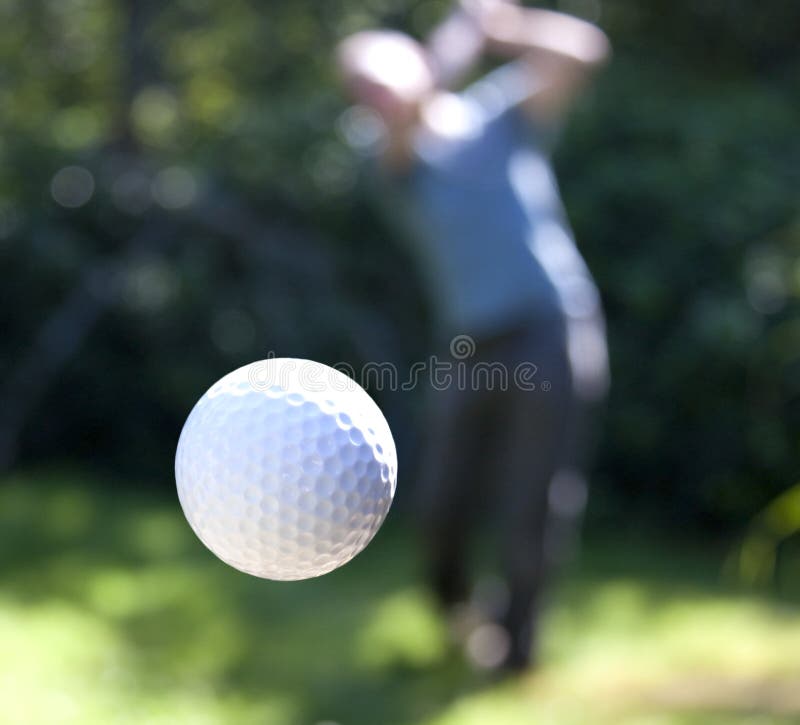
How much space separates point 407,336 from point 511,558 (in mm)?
2401

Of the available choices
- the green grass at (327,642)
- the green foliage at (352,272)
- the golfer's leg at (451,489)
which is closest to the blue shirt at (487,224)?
the golfer's leg at (451,489)

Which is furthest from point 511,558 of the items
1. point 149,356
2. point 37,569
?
point 149,356

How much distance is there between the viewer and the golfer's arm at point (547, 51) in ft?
11.1

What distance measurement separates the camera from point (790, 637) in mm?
3646

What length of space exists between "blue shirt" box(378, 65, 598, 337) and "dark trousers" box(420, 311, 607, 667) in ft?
0.28

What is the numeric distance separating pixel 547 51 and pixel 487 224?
0.63 m

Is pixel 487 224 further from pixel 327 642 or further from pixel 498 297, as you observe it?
pixel 327 642

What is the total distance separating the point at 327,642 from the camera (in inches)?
141

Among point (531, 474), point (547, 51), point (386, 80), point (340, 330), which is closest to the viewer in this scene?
point (386, 80)

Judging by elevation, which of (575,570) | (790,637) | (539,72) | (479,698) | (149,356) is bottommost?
(479,698)

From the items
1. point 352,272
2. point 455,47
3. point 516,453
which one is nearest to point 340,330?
point 352,272

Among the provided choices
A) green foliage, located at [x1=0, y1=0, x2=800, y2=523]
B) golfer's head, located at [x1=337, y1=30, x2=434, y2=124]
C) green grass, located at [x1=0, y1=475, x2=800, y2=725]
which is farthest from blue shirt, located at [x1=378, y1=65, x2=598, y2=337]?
green foliage, located at [x1=0, y1=0, x2=800, y2=523]

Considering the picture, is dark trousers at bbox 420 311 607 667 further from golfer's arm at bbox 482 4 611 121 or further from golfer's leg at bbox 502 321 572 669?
golfer's arm at bbox 482 4 611 121

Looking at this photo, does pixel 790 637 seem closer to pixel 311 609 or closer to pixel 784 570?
pixel 784 570
